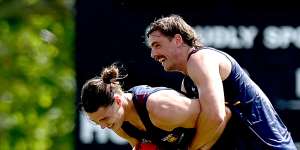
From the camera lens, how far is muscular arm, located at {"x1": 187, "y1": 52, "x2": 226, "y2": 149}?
8516 mm

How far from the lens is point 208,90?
851 cm

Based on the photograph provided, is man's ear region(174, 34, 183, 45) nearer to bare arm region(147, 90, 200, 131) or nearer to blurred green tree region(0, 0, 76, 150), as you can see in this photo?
bare arm region(147, 90, 200, 131)

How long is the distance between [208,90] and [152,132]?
446 millimetres

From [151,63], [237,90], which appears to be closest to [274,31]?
[151,63]

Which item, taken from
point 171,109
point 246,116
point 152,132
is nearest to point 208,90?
point 171,109

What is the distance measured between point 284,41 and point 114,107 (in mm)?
2392

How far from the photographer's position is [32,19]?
47.0 ft

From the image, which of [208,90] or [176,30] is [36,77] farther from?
[208,90]

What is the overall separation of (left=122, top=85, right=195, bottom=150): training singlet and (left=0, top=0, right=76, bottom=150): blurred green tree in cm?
499

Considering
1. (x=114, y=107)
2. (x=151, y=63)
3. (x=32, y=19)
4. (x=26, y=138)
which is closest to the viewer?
(x=114, y=107)

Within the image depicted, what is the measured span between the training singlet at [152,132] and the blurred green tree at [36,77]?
16.4 feet

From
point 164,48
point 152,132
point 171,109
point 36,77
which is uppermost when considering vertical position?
point 164,48

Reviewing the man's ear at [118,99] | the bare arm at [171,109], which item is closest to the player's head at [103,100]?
the man's ear at [118,99]

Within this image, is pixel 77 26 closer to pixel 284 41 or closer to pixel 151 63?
pixel 151 63
